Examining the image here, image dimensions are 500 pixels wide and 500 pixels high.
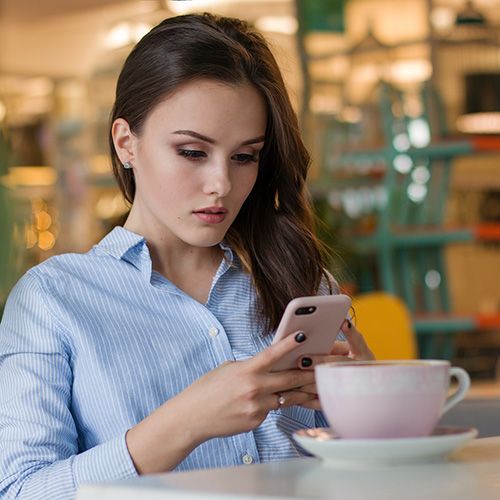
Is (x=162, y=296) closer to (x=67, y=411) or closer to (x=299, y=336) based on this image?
(x=67, y=411)

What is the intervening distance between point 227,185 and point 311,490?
26.2 inches

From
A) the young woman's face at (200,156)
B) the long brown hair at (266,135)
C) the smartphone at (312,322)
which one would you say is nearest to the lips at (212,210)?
the young woman's face at (200,156)

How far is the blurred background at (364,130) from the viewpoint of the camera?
17.5 feet

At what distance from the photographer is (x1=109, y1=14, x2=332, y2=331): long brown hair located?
1465 mm

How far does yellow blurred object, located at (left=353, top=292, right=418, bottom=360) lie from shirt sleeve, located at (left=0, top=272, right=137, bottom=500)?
4.32 feet

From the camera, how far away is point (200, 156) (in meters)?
1.40

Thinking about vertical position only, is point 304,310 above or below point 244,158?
below

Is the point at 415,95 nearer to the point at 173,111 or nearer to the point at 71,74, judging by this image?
the point at 71,74

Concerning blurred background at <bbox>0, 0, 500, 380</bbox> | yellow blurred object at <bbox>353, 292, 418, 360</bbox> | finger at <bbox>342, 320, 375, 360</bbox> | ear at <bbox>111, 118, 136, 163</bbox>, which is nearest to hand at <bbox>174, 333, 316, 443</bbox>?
finger at <bbox>342, 320, 375, 360</bbox>

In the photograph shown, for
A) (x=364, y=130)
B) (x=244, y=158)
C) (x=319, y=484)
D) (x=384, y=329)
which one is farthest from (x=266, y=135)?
(x=364, y=130)

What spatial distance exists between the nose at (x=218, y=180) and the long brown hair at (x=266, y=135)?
0.13 metres

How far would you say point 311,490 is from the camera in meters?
0.78

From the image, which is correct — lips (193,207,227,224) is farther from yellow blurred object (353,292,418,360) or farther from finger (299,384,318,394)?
yellow blurred object (353,292,418,360)

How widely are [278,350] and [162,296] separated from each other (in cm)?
40
